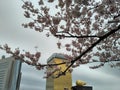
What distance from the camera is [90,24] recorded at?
21.7ft

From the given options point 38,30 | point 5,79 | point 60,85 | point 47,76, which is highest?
point 5,79

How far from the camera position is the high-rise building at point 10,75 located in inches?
3169

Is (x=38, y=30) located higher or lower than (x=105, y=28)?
lower

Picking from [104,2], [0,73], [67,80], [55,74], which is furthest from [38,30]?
[0,73]

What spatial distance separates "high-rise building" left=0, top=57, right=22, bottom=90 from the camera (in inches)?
3169

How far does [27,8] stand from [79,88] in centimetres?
1590

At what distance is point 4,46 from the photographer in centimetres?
570

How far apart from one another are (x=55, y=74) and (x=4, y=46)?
88.7 inches

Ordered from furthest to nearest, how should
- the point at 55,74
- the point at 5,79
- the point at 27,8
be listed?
the point at 5,79 → the point at 55,74 → the point at 27,8

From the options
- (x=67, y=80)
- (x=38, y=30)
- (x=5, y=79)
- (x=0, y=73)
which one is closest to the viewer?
(x=38, y=30)

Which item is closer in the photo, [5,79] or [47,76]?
[47,76]

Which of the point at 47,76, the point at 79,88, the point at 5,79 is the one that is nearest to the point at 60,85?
the point at 79,88

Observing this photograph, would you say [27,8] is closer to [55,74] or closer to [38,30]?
[38,30]

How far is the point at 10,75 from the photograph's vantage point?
286 feet
